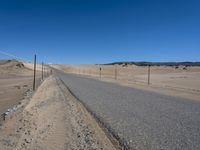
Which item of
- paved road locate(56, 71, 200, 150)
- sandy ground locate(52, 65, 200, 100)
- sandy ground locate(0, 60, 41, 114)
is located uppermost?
paved road locate(56, 71, 200, 150)

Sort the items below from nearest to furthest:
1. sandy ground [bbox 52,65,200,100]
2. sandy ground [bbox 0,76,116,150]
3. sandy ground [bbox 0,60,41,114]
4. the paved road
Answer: the paved road < sandy ground [bbox 0,76,116,150] < sandy ground [bbox 0,60,41,114] < sandy ground [bbox 52,65,200,100]

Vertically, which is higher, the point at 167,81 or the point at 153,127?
the point at 153,127

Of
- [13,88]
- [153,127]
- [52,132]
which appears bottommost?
[13,88]

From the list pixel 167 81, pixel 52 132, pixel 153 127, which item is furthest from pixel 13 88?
pixel 167 81

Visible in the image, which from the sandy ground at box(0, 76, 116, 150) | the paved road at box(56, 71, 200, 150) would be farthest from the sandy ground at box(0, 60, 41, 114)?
the paved road at box(56, 71, 200, 150)

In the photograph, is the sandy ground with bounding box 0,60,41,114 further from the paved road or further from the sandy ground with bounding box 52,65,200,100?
the sandy ground with bounding box 52,65,200,100

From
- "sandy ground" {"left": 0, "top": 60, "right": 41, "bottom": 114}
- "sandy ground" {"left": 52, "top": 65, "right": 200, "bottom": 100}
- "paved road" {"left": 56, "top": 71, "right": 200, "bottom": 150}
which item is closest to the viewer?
"paved road" {"left": 56, "top": 71, "right": 200, "bottom": 150}

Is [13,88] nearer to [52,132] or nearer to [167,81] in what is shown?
[52,132]

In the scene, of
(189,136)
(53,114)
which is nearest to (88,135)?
(189,136)

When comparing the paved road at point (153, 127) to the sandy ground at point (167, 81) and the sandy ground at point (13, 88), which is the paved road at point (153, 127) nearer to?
the sandy ground at point (13, 88)

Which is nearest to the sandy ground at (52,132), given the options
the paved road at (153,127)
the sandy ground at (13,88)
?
the paved road at (153,127)

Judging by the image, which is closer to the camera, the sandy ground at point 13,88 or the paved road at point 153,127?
the paved road at point 153,127

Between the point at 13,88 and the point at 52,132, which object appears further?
the point at 13,88

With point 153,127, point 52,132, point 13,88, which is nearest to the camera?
point 52,132
